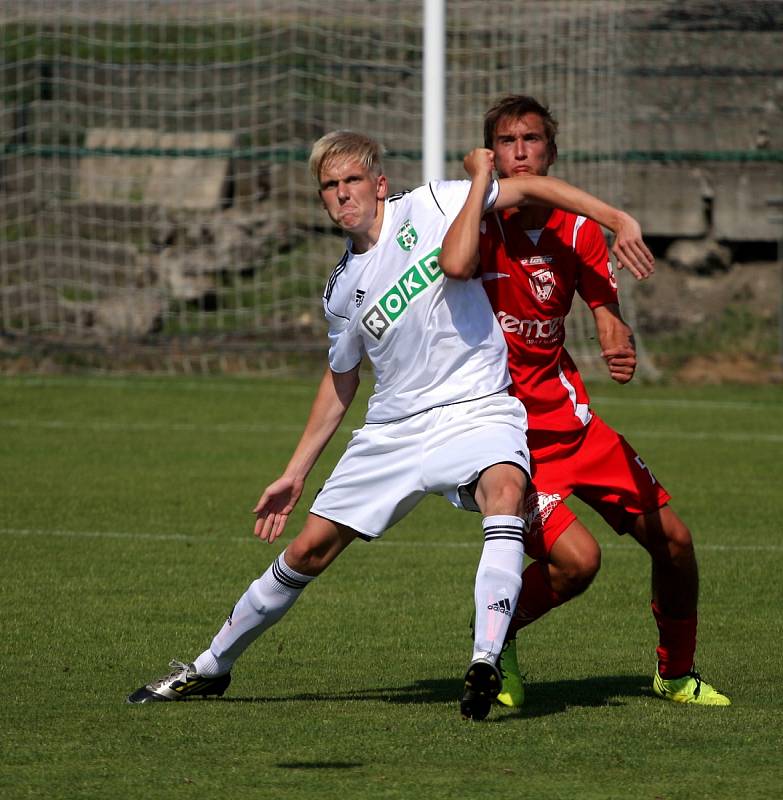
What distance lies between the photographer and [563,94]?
16812 millimetres

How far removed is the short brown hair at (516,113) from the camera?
5.23 metres

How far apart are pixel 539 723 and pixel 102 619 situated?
254cm

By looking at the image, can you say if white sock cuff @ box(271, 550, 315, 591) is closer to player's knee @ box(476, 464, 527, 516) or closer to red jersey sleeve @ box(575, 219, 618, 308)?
player's knee @ box(476, 464, 527, 516)

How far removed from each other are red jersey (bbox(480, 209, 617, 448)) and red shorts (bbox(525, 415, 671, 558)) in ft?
0.21

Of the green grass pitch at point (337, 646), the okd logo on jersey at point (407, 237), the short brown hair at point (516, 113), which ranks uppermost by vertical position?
the short brown hair at point (516, 113)

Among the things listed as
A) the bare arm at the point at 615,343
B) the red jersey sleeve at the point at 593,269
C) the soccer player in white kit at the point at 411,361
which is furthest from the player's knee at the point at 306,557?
the red jersey sleeve at the point at 593,269

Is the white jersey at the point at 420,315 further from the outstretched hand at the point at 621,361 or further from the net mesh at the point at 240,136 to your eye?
the net mesh at the point at 240,136

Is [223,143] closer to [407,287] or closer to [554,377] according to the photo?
[554,377]

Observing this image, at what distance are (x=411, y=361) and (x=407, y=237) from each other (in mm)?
389

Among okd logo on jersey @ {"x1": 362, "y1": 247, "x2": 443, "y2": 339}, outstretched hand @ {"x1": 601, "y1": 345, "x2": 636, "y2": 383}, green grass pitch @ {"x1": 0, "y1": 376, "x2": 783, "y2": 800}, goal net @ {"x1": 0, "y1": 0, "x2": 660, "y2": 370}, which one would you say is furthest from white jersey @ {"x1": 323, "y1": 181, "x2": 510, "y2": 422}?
goal net @ {"x1": 0, "y1": 0, "x2": 660, "y2": 370}

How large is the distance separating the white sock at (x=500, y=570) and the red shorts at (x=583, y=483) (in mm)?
429

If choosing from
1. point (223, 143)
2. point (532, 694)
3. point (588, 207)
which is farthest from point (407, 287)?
point (223, 143)

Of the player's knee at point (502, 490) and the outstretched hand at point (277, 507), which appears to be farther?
the outstretched hand at point (277, 507)

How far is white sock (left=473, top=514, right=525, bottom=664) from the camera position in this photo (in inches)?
187
